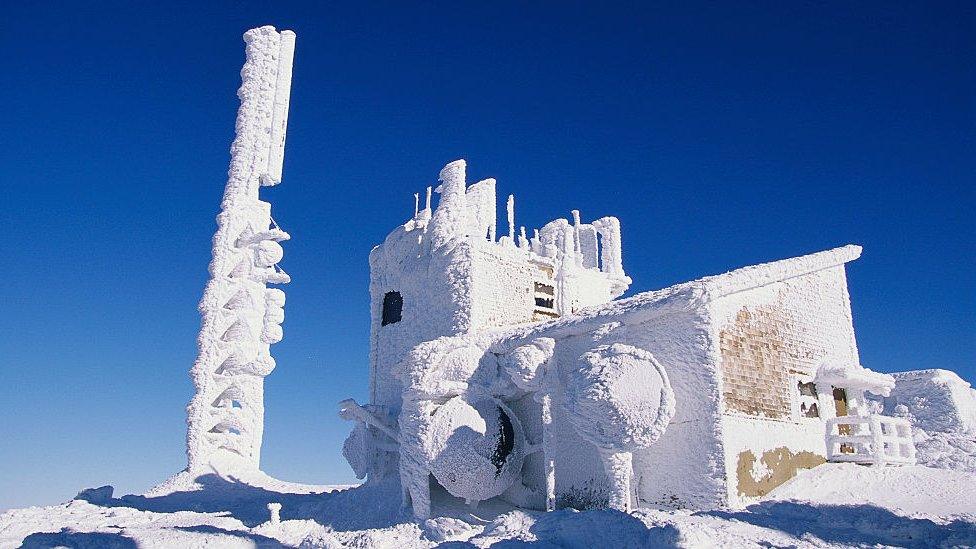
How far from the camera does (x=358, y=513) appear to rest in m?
22.7

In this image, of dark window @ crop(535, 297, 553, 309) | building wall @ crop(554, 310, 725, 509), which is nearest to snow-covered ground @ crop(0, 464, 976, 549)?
building wall @ crop(554, 310, 725, 509)

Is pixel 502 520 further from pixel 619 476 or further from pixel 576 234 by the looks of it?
pixel 576 234

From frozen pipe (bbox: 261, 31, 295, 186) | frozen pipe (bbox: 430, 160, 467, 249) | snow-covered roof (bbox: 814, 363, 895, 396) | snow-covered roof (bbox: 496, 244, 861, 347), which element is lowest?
snow-covered roof (bbox: 814, 363, 895, 396)

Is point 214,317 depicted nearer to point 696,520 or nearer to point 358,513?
point 358,513

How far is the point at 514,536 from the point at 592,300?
748 inches

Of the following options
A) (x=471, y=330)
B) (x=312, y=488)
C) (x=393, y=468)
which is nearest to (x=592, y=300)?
(x=471, y=330)

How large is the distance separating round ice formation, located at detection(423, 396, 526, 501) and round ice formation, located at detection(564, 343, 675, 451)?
3.65 m

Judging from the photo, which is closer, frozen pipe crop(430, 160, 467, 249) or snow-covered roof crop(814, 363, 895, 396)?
snow-covered roof crop(814, 363, 895, 396)

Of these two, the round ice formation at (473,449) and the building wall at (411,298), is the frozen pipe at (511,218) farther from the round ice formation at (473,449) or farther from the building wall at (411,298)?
the round ice formation at (473,449)

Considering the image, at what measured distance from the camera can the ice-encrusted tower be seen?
1109 inches

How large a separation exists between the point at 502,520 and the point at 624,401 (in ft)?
12.7

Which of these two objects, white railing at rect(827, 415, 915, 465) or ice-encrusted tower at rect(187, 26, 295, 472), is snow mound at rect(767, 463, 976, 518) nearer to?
white railing at rect(827, 415, 915, 465)

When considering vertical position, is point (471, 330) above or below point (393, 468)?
above

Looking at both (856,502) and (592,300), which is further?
(592,300)
